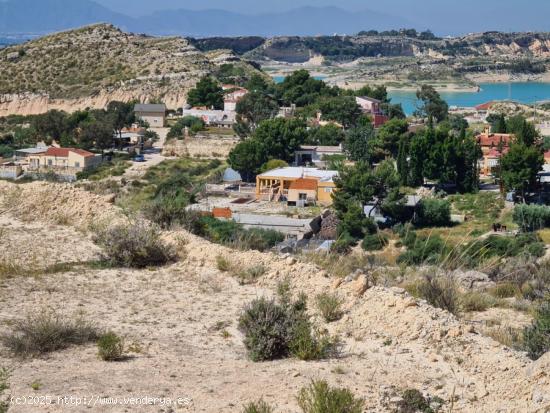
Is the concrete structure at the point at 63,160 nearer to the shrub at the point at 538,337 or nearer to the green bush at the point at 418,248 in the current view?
the green bush at the point at 418,248

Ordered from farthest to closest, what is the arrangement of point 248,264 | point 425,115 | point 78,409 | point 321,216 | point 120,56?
point 120,56
point 425,115
point 321,216
point 248,264
point 78,409

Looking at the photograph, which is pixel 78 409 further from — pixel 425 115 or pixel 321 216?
pixel 425 115

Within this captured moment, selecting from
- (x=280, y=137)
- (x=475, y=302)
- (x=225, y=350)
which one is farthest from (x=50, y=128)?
(x=225, y=350)

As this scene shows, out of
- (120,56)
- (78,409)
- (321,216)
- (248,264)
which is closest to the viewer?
(78,409)

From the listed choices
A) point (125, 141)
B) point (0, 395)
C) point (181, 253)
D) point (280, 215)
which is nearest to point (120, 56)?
point (125, 141)

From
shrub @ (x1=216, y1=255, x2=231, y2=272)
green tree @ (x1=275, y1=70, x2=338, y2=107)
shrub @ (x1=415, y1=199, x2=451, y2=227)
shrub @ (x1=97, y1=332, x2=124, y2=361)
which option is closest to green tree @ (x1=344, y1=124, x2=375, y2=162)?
shrub @ (x1=415, y1=199, x2=451, y2=227)

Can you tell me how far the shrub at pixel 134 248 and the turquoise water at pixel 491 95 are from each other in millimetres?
66543

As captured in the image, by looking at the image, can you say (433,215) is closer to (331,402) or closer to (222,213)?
(222,213)

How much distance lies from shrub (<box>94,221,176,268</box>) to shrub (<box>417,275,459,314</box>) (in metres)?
3.25

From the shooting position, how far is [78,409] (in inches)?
217

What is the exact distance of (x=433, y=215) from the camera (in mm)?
26141

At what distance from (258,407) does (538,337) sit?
261cm

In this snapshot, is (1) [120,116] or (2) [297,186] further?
(1) [120,116]

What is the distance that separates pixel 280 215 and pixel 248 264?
58.7ft
